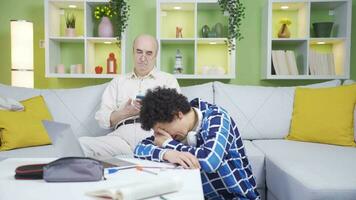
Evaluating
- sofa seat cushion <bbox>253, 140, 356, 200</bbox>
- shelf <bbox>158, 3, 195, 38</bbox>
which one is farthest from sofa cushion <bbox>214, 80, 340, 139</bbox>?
shelf <bbox>158, 3, 195, 38</bbox>

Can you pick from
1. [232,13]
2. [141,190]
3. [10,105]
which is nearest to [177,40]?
[232,13]

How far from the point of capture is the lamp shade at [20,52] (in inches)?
134

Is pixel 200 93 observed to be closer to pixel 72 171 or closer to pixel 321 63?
pixel 321 63

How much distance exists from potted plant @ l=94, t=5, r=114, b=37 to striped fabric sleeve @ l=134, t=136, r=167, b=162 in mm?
2193

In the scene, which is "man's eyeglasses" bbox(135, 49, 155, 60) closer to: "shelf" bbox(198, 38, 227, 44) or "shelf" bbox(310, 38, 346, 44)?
"shelf" bbox(198, 38, 227, 44)

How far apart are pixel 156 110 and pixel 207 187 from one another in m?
0.39

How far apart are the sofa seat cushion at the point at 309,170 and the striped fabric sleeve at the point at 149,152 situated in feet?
2.30

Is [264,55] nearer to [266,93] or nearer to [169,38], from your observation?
[266,93]

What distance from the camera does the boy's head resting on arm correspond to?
135cm

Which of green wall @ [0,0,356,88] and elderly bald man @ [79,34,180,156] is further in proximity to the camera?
green wall @ [0,0,356,88]

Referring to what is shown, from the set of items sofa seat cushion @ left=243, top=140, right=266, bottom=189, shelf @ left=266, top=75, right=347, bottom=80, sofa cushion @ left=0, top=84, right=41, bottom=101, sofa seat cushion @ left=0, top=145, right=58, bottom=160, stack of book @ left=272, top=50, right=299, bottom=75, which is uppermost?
stack of book @ left=272, top=50, right=299, bottom=75

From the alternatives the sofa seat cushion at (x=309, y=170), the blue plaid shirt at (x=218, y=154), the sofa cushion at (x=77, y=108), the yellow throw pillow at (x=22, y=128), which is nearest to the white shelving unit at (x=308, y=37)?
the sofa seat cushion at (x=309, y=170)

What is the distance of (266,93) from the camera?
307cm

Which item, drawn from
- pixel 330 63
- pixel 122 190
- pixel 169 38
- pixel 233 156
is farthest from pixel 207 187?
pixel 330 63
